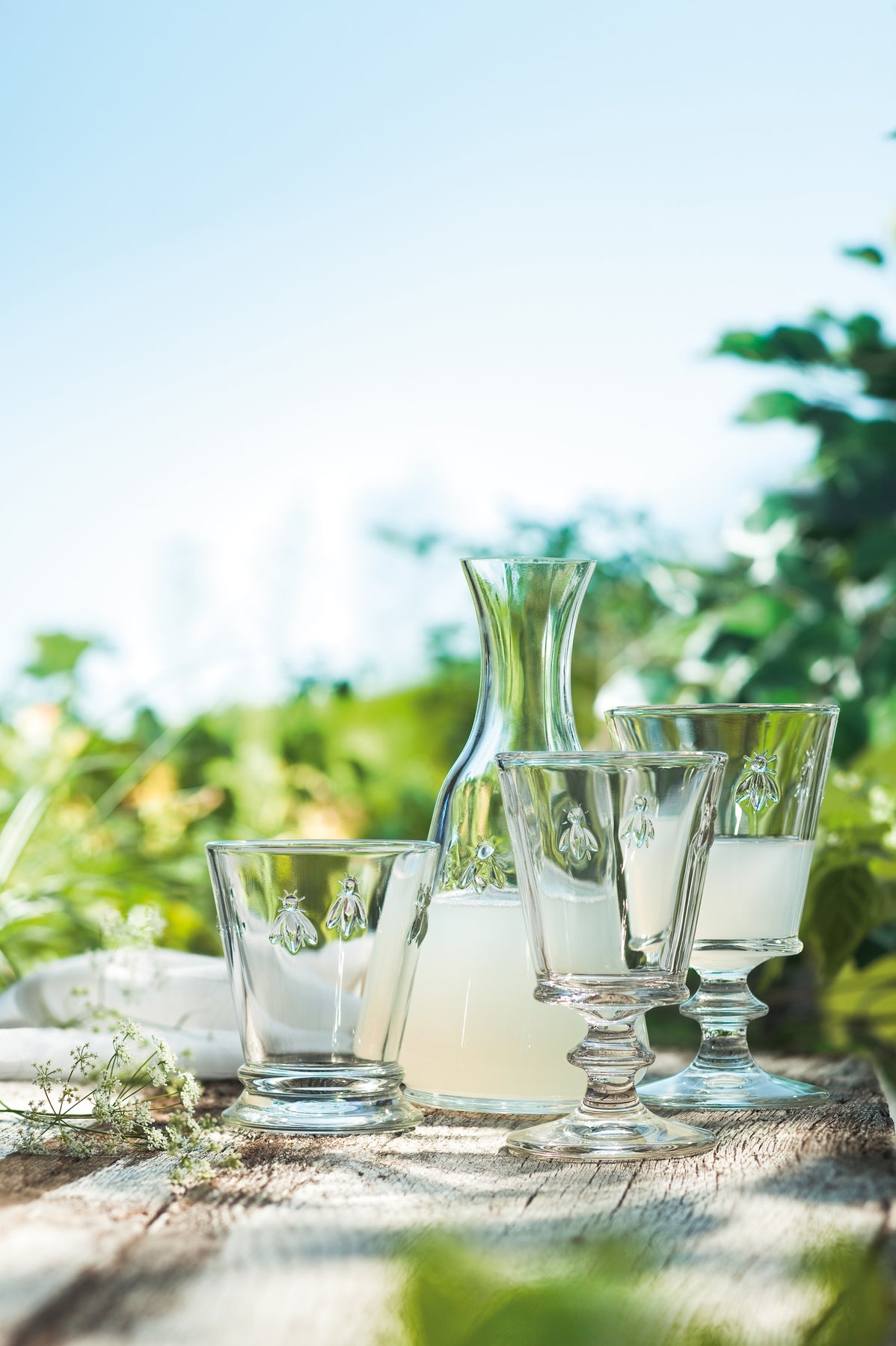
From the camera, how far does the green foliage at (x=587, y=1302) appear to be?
16.5 inches

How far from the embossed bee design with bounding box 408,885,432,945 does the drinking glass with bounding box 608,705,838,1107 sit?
0.55 ft

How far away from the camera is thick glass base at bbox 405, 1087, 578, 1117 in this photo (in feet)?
2.56

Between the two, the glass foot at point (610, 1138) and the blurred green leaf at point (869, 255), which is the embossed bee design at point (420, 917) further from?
the blurred green leaf at point (869, 255)

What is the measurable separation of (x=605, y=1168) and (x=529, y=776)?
19 cm

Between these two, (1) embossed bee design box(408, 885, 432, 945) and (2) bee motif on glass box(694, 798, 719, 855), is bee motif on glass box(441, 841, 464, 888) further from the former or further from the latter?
(2) bee motif on glass box(694, 798, 719, 855)

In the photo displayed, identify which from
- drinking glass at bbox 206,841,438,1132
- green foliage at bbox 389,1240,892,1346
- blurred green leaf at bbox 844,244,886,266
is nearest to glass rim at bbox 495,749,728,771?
drinking glass at bbox 206,841,438,1132

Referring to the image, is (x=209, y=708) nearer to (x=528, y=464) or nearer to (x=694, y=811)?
(x=694, y=811)

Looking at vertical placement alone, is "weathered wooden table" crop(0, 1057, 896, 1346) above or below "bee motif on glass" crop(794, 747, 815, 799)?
below

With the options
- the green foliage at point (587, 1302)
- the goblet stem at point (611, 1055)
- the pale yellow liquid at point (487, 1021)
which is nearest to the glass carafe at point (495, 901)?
the pale yellow liquid at point (487, 1021)

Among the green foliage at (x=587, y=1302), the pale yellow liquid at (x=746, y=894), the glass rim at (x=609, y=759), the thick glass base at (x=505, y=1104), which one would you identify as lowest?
the thick glass base at (x=505, y=1104)

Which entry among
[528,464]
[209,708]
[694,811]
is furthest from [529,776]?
[528,464]

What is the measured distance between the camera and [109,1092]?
0.70 metres

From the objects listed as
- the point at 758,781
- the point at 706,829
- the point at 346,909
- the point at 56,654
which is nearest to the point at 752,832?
the point at 758,781

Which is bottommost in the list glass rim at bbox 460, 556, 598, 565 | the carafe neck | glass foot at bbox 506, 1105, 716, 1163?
glass foot at bbox 506, 1105, 716, 1163
